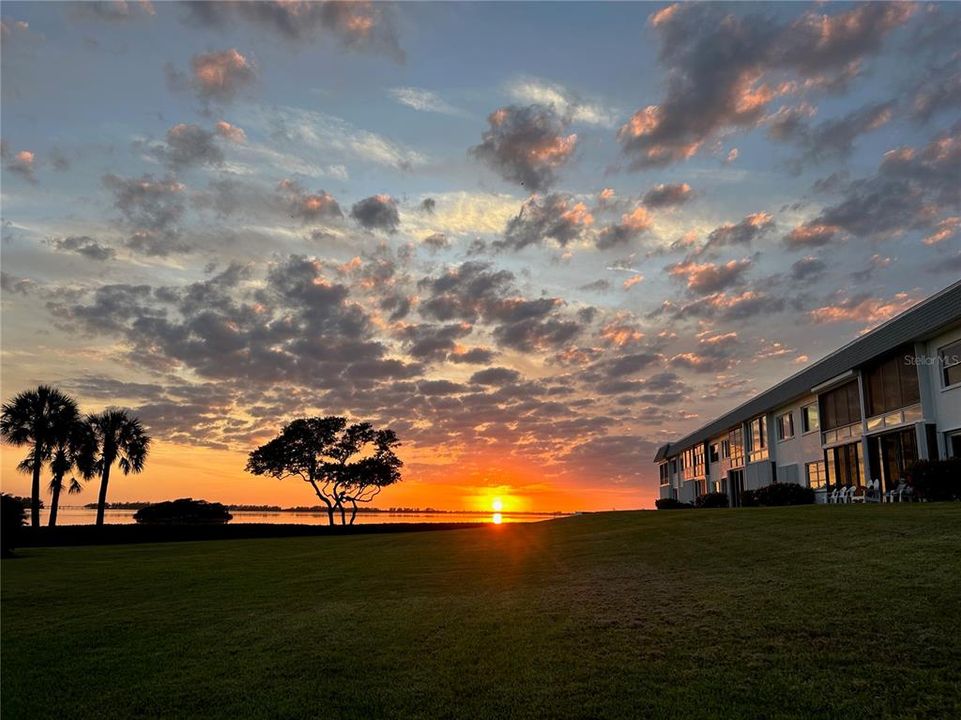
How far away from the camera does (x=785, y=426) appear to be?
1641 inches

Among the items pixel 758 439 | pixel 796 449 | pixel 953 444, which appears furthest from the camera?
pixel 758 439

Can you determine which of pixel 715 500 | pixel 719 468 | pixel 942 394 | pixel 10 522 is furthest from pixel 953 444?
pixel 10 522

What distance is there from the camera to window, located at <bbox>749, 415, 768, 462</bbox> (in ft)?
147

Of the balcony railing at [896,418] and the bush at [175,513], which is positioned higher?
the balcony railing at [896,418]

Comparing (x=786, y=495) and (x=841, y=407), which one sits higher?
(x=841, y=407)

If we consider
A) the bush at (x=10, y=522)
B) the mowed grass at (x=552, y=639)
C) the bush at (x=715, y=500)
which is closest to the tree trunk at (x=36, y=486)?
the bush at (x=10, y=522)

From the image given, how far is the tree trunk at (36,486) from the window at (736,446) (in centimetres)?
4730

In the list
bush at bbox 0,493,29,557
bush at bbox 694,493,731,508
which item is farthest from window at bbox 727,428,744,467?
bush at bbox 0,493,29,557

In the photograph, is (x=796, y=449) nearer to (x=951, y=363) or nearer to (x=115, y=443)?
(x=951, y=363)

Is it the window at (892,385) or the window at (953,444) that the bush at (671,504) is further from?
the window at (953,444)

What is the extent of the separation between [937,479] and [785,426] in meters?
20.4

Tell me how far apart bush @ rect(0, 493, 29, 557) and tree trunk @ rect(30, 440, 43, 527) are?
1789 centimetres

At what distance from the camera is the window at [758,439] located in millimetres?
44825

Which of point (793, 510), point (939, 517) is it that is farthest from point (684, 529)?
point (939, 517)
